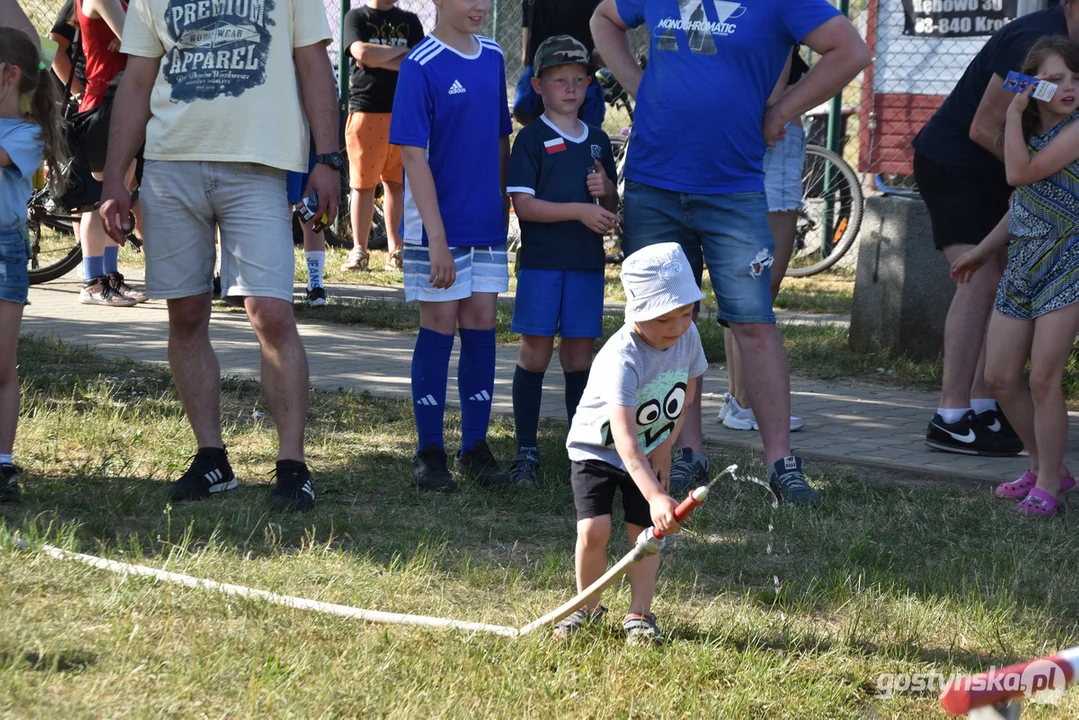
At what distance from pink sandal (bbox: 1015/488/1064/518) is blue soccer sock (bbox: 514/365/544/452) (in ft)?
6.08

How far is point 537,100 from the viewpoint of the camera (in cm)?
573

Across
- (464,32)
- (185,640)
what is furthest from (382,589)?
(464,32)

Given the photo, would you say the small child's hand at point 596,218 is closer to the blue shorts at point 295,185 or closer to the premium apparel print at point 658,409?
the blue shorts at point 295,185

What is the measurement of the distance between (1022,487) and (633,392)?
2317mm

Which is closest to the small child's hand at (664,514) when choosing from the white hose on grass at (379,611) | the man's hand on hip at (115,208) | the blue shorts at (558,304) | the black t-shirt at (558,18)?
the white hose on grass at (379,611)

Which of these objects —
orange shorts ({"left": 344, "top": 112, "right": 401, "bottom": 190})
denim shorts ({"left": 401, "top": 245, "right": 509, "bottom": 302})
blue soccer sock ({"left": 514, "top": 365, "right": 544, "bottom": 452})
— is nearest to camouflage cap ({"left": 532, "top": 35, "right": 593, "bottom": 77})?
denim shorts ({"left": 401, "top": 245, "right": 509, "bottom": 302})

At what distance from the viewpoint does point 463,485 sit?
5098 millimetres

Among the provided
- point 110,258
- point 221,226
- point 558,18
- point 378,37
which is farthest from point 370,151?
point 221,226

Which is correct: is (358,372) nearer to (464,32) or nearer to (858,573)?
(464,32)

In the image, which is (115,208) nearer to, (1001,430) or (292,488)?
(292,488)

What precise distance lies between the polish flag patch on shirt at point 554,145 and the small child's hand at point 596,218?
279 millimetres

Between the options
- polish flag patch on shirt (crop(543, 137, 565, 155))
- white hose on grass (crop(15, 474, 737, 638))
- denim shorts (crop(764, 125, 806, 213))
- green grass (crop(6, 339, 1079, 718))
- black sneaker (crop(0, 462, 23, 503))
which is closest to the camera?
green grass (crop(6, 339, 1079, 718))

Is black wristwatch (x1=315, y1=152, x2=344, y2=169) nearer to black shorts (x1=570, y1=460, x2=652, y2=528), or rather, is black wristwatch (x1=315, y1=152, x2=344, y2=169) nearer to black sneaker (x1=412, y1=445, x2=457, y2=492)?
black sneaker (x1=412, y1=445, x2=457, y2=492)

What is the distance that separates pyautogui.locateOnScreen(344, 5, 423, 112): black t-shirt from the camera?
33.7 ft
